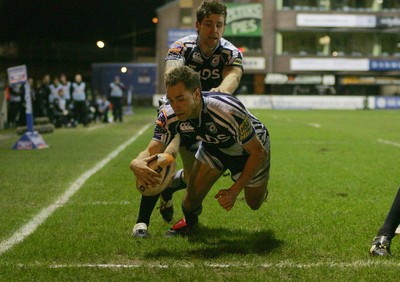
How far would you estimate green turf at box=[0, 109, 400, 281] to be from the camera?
177 inches

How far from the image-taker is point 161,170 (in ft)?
17.1

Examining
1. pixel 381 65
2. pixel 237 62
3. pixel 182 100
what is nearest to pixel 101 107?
pixel 237 62

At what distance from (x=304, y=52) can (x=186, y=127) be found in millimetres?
59634

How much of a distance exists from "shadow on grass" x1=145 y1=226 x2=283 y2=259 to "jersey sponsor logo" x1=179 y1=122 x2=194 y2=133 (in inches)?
38.7

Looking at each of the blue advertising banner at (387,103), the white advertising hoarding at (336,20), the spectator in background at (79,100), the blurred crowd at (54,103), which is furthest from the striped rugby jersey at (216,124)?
the white advertising hoarding at (336,20)

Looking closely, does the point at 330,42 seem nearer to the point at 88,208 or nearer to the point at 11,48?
the point at 11,48

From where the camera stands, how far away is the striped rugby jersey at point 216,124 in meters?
5.11

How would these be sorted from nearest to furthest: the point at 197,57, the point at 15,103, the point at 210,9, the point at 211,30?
the point at 210,9
the point at 211,30
the point at 197,57
the point at 15,103

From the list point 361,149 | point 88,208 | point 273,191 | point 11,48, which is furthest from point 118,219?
point 11,48

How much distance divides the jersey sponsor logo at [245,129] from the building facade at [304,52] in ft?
183

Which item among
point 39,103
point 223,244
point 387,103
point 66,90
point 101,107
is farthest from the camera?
point 387,103

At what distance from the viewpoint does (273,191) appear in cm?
853

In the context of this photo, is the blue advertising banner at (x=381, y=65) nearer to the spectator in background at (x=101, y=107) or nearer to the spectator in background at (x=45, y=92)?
the spectator in background at (x=101, y=107)

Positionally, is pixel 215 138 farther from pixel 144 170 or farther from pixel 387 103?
pixel 387 103
